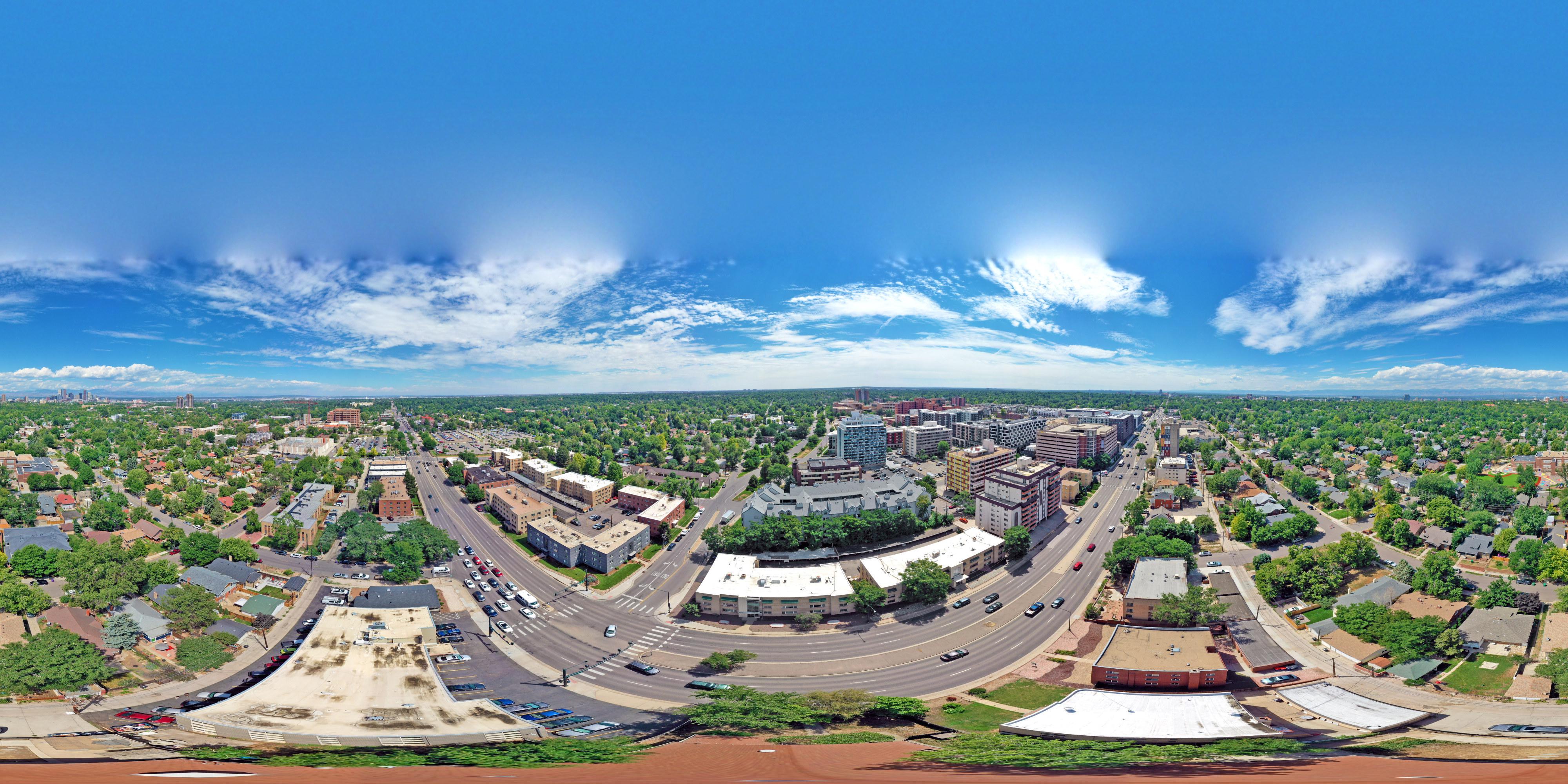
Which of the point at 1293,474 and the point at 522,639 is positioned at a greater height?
the point at 1293,474

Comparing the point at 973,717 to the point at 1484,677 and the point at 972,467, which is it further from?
the point at 972,467

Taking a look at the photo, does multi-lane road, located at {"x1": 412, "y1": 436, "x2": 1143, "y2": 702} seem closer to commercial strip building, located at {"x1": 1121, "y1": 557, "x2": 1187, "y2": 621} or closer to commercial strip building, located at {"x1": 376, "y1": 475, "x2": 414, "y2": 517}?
commercial strip building, located at {"x1": 1121, "y1": 557, "x2": 1187, "y2": 621}

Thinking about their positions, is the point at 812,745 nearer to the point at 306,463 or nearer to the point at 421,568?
the point at 421,568

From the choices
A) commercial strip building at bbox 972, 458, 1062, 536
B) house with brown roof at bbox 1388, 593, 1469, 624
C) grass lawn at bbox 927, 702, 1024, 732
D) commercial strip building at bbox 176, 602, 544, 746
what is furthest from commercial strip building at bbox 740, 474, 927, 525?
house with brown roof at bbox 1388, 593, 1469, 624

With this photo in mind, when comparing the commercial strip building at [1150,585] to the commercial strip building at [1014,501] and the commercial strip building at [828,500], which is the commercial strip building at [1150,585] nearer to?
the commercial strip building at [1014,501]

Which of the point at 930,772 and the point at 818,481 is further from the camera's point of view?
the point at 818,481

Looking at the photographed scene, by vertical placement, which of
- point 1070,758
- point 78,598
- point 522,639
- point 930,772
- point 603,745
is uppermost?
point 930,772

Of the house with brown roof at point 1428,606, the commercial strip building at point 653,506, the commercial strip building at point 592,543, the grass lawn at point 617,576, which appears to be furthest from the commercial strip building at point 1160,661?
the commercial strip building at point 653,506

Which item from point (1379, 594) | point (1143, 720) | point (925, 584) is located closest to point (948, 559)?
point (925, 584)

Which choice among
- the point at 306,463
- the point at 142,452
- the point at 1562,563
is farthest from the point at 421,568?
the point at 142,452
